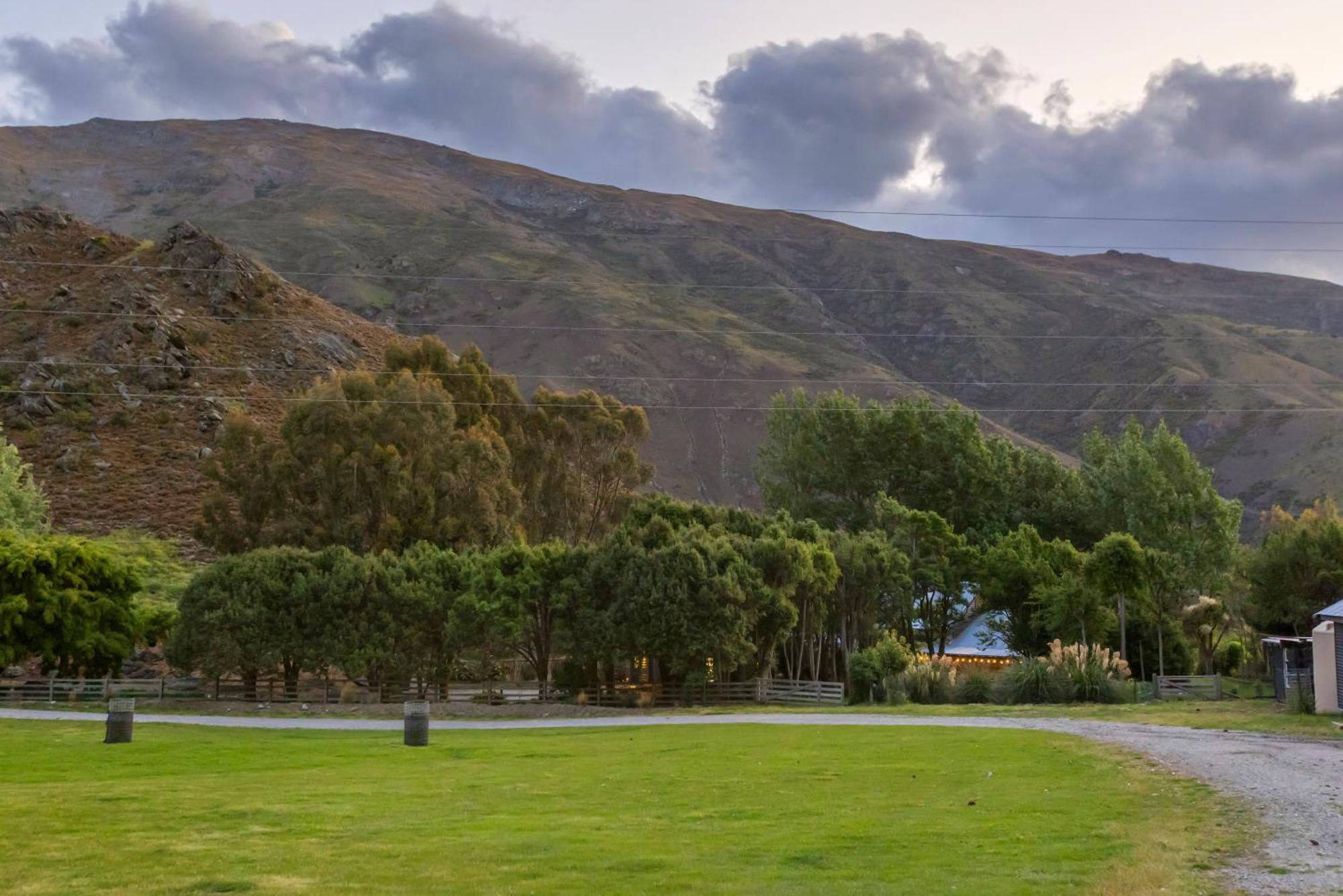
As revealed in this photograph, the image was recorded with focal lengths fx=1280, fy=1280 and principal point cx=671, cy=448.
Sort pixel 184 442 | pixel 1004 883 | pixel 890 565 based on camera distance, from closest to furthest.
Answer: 1. pixel 1004 883
2. pixel 890 565
3. pixel 184 442

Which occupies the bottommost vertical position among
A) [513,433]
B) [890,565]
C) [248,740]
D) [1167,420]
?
[248,740]

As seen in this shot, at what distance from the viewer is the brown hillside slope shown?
81.9 m

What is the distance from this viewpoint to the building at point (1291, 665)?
39062 mm

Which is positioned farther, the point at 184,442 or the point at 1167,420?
the point at 1167,420

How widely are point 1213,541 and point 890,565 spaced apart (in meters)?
28.0

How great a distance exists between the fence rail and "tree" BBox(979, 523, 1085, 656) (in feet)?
41.2

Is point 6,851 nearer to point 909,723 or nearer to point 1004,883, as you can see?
point 1004,883

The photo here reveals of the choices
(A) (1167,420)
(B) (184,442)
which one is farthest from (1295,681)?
(A) (1167,420)

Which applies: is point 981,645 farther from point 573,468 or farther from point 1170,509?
point 573,468

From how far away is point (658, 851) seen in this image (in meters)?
12.9

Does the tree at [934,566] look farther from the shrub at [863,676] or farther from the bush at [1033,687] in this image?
the bush at [1033,687]

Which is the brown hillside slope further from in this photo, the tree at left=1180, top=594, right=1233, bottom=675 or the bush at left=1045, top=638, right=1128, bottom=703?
the tree at left=1180, top=594, right=1233, bottom=675

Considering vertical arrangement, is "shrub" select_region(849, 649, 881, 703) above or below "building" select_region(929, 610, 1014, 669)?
below

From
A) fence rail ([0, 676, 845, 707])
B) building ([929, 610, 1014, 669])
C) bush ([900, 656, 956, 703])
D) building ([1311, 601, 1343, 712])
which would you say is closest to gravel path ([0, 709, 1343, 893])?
fence rail ([0, 676, 845, 707])
